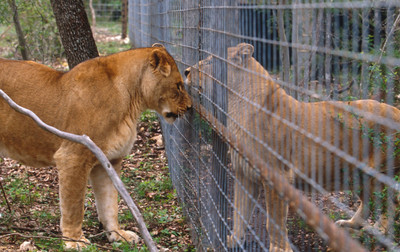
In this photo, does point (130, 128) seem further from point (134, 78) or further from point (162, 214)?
point (162, 214)

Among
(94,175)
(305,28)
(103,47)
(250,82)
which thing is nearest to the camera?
(305,28)

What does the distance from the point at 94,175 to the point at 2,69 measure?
1.36m

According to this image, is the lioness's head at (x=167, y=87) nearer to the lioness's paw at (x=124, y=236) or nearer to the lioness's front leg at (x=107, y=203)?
the lioness's front leg at (x=107, y=203)

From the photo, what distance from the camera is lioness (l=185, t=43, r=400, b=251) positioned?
1779 mm

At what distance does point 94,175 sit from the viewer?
5.17m

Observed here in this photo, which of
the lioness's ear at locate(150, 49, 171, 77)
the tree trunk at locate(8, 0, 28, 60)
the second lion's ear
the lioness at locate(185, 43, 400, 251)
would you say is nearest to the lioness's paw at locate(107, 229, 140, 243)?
the lioness's ear at locate(150, 49, 171, 77)

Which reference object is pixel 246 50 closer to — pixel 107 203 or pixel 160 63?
pixel 160 63

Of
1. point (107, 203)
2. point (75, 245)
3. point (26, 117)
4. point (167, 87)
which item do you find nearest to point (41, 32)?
point (26, 117)

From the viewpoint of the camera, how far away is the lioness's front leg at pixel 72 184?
15.0ft

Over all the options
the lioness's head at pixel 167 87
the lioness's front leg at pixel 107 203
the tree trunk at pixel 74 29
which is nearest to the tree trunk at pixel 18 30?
the tree trunk at pixel 74 29

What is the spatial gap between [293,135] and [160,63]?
2765 mm

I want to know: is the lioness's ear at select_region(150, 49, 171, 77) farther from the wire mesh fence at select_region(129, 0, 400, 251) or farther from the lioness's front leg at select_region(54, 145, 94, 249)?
the lioness's front leg at select_region(54, 145, 94, 249)

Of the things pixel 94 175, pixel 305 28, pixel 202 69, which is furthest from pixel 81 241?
pixel 305 28

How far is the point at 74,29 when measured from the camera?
750cm
